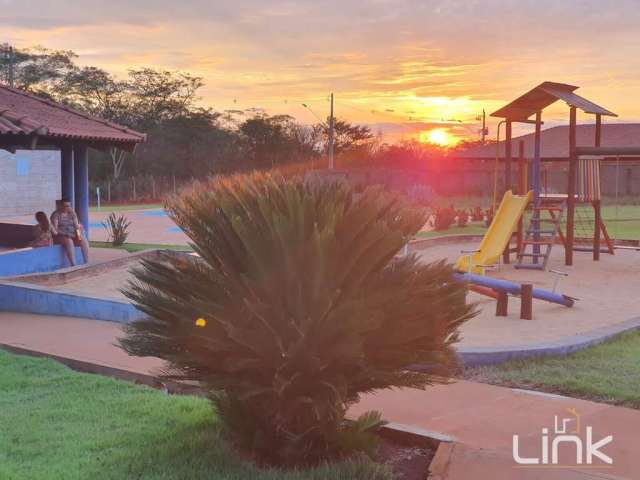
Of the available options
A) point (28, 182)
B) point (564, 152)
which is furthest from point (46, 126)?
point (564, 152)

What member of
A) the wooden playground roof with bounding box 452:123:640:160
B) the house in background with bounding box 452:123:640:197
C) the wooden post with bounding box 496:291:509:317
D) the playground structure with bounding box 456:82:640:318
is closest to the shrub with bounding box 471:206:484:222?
the playground structure with bounding box 456:82:640:318

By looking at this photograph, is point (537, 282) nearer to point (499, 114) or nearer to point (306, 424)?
point (499, 114)

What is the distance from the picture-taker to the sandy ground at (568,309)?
8992 mm

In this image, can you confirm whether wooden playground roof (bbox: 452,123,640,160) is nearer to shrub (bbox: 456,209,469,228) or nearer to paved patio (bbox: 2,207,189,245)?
shrub (bbox: 456,209,469,228)

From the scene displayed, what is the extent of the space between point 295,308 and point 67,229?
11205mm

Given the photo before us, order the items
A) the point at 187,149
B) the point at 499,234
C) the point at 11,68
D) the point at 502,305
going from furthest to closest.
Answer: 1. the point at 187,149
2. the point at 11,68
3. the point at 499,234
4. the point at 502,305

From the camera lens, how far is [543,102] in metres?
17.2

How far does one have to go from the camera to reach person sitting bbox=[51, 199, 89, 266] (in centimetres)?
1427

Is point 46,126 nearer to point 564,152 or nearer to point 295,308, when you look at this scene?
point 295,308

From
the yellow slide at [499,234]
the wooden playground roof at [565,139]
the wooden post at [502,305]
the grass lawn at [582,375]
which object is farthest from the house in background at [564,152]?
the grass lawn at [582,375]

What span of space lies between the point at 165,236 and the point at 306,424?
19205 millimetres

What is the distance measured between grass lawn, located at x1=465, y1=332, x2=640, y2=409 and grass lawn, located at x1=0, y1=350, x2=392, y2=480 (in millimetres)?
2454

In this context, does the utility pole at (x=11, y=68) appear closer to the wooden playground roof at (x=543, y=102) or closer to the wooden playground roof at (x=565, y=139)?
the wooden playground roof at (x=565, y=139)

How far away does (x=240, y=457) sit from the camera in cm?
441
